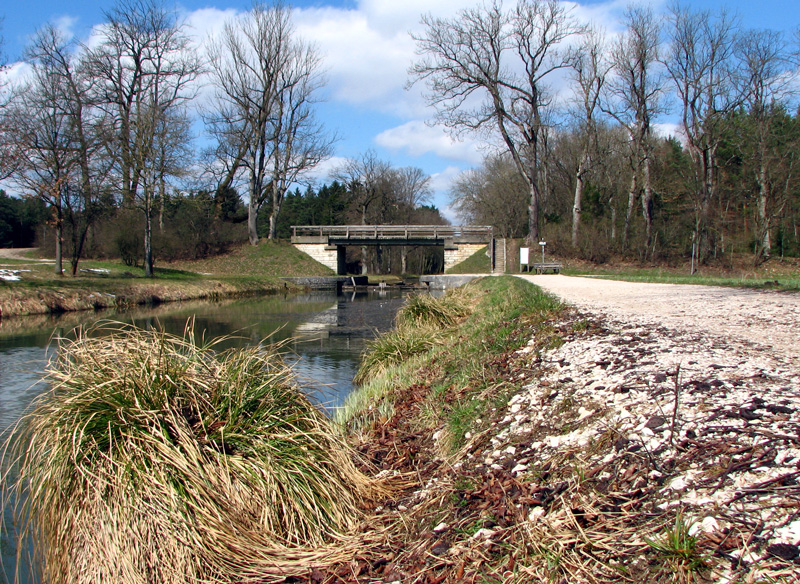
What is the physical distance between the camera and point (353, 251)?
67.2 meters

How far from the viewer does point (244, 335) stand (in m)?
14.7

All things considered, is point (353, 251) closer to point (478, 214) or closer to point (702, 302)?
point (478, 214)

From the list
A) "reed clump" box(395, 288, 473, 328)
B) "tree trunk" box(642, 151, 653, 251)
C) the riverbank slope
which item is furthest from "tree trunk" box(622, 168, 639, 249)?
the riverbank slope

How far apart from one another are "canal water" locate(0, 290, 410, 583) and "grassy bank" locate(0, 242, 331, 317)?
1049 millimetres

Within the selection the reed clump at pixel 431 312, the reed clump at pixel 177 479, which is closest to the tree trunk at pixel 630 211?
the reed clump at pixel 431 312

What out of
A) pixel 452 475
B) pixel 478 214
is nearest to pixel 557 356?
pixel 452 475

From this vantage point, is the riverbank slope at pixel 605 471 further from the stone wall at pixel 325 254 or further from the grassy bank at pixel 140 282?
the stone wall at pixel 325 254

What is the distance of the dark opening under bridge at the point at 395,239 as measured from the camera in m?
42.4

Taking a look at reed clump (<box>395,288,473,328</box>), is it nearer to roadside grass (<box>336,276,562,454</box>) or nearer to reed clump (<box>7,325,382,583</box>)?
roadside grass (<box>336,276,562,454</box>)

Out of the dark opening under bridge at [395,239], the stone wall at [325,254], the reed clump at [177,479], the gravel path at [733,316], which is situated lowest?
the reed clump at [177,479]

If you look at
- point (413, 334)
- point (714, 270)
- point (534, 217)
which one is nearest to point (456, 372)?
point (413, 334)

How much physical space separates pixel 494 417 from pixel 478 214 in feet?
192

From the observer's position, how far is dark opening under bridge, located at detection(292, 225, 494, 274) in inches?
1668

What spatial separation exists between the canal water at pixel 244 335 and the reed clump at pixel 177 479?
460mm
